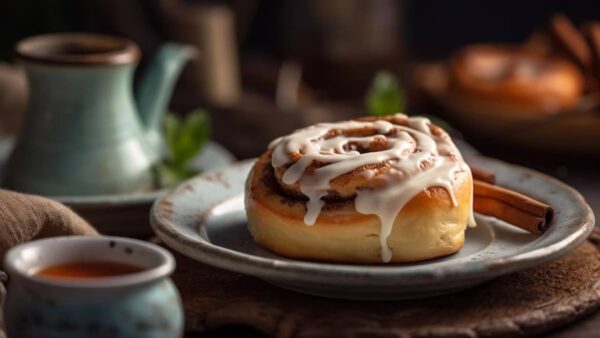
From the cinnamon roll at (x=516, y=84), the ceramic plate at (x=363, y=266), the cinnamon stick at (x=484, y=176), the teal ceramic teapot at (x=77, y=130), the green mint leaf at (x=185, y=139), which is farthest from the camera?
the cinnamon roll at (x=516, y=84)

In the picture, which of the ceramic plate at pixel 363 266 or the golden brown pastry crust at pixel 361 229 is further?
the golden brown pastry crust at pixel 361 229

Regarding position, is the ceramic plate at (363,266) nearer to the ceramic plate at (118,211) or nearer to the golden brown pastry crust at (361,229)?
the golden brown pastry crust at (361,229)

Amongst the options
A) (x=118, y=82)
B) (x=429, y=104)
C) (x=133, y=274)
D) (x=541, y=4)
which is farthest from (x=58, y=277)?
(x=541, y=4)

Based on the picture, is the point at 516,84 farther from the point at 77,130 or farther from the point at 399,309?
the point at 399,309

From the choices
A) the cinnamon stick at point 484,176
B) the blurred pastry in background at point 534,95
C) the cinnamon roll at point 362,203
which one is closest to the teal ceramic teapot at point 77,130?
the cinnamon roll at point 362,203

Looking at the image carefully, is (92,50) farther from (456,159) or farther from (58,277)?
(58,277)

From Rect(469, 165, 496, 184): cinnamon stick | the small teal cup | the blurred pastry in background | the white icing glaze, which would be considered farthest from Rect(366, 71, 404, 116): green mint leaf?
the small teal cup

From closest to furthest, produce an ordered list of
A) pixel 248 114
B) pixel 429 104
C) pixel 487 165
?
pixel 487 165
pixel 248 114
pixel 429 104
